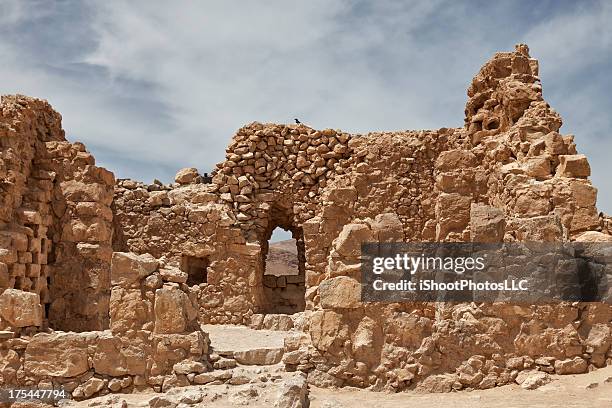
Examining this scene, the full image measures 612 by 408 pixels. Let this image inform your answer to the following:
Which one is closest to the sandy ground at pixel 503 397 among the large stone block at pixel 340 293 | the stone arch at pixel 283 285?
the large stone block at pixel 340 293

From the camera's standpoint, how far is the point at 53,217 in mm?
8930

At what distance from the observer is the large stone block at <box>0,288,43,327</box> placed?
6.45m

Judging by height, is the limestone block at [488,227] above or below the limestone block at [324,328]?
above

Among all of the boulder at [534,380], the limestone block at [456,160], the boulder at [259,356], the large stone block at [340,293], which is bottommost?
the boulder at [534,380]

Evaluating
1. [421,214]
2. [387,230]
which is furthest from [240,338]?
[421,214]

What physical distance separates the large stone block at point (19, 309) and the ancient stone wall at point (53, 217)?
3.49ft

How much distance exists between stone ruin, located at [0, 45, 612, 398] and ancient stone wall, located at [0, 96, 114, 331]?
3cm

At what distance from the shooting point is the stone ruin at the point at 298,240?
588 cm

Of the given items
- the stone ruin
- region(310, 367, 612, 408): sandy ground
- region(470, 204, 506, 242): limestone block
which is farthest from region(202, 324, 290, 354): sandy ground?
region(470, 204, 506, 242): limestone block

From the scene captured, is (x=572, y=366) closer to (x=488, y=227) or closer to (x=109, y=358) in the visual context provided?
(x=488, y=227)

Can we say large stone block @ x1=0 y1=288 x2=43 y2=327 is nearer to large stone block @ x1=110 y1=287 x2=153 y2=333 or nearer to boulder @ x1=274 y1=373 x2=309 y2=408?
large stone block @ x1=110 y1=287 x2=153 y2=333

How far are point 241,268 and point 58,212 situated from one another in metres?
4.04

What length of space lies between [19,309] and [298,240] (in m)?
7.55

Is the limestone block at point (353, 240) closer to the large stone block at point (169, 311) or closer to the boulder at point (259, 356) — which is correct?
the boulder at point (259, 356)
